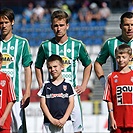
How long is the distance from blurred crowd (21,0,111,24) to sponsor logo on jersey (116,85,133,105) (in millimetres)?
14226

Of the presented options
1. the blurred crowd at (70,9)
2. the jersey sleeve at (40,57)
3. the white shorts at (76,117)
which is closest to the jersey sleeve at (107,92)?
the white shorts at (76,117)

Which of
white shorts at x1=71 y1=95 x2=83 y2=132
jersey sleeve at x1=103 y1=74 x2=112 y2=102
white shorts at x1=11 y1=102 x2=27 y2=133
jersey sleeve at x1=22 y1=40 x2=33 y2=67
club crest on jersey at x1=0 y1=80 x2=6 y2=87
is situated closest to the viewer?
jersey sleeve at x1=103 y1=74 x2=112 y2=102

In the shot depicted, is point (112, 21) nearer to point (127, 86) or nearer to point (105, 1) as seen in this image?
point (105, 1)

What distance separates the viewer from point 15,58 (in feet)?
25.8

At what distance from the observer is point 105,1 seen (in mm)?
22406

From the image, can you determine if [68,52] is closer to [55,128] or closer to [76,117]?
[76,117]

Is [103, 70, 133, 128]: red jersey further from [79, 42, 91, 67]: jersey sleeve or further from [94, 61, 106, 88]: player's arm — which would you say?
[79, 42, 91, 67]: jersey sleeve

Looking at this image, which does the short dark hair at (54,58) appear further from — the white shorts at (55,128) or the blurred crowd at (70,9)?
the blurred crowd at (70,9)

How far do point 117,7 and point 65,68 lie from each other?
14625 millimetres

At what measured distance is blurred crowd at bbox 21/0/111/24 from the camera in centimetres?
2134

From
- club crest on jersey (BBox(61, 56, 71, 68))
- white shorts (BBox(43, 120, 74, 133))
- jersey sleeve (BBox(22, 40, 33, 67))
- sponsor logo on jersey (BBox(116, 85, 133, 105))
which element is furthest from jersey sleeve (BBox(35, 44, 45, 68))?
sponsor logo on jersey (BBox(116, 85, 133, 105))

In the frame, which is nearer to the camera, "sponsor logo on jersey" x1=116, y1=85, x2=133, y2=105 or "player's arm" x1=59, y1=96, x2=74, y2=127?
"sponsor logo on jersey" x1=116, y1=85, x2=133, y2=105

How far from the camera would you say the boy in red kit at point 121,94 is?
6.98 meters

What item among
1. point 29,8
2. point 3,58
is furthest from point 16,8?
point 3,58
